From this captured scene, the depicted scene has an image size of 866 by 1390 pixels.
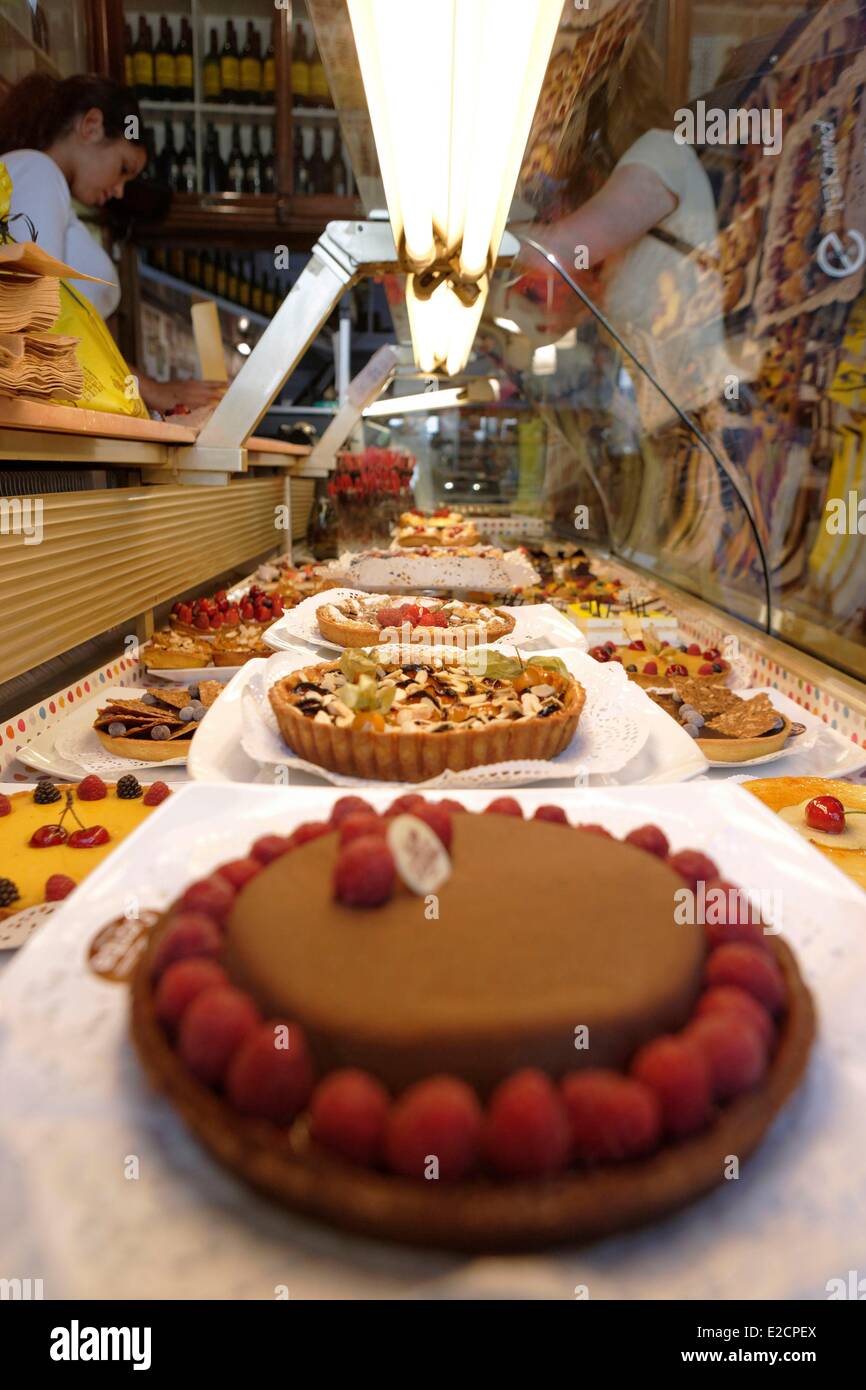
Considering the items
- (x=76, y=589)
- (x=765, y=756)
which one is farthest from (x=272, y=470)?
(x=765, y=756)

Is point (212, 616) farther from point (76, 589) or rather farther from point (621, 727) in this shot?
point (621, 727)

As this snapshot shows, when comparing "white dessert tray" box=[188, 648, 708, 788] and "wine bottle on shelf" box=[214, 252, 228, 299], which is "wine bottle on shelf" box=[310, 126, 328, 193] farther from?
"white dessert tray" box=[188, 648, 708, 788]

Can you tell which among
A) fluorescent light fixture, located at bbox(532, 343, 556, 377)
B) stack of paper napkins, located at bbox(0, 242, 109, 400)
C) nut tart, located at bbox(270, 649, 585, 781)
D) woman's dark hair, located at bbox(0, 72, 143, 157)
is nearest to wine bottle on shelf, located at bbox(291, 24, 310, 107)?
woman's dark hair, located at bbox(0, 72, 143, 157)

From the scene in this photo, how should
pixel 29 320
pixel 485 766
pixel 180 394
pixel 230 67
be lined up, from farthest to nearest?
pixel 230 67 → pixel 180 394 → pixel 29 320 → pixel 485 766

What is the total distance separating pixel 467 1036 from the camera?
563 mm

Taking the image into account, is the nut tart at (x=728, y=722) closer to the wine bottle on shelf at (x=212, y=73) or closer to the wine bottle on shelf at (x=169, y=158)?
the wine bottle on shelf at (x=169, y=158)

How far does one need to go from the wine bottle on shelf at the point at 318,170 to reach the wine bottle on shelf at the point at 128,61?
1.36 meters

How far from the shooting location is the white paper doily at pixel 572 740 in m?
1.24

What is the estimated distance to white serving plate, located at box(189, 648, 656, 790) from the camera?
1.24 metres

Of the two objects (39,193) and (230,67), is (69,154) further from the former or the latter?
(230,67)

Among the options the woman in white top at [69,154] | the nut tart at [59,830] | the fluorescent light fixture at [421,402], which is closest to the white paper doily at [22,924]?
the nut tart at [59,830]

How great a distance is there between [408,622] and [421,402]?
3628 mm

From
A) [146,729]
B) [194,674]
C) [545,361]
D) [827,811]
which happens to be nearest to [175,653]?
[194,674]
